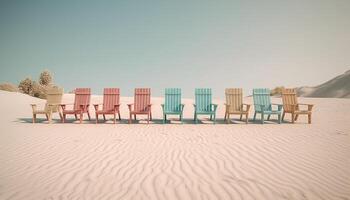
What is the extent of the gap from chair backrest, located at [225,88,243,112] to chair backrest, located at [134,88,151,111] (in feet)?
10.0

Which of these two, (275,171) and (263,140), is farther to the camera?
(263,140)

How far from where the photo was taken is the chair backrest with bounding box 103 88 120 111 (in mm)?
9398

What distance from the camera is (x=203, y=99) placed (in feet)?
30.7

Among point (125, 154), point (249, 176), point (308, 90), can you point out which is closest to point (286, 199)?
point (249, 176)

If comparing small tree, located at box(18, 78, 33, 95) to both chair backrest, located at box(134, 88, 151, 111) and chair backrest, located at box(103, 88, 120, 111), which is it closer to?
chair backrest, located at box(103, 88, 120, 111)

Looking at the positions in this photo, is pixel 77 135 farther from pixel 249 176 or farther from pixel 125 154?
pixel 249 176

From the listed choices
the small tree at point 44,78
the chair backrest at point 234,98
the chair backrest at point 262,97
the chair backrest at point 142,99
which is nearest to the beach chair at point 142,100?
the chair backrest at point 142,99

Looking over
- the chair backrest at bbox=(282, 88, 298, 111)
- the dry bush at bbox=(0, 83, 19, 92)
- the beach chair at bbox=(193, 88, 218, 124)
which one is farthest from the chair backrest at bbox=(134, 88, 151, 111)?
the dry bush at bbox=(0, 83, 19, 92)

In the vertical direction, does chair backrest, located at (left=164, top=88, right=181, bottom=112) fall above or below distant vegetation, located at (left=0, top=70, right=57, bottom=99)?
below

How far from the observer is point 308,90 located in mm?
74562

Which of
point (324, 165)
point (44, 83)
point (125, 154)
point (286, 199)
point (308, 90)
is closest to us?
point (286, 199)

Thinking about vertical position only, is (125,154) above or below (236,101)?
below

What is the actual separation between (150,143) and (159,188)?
8.53 ft

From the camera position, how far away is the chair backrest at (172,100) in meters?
9.30
